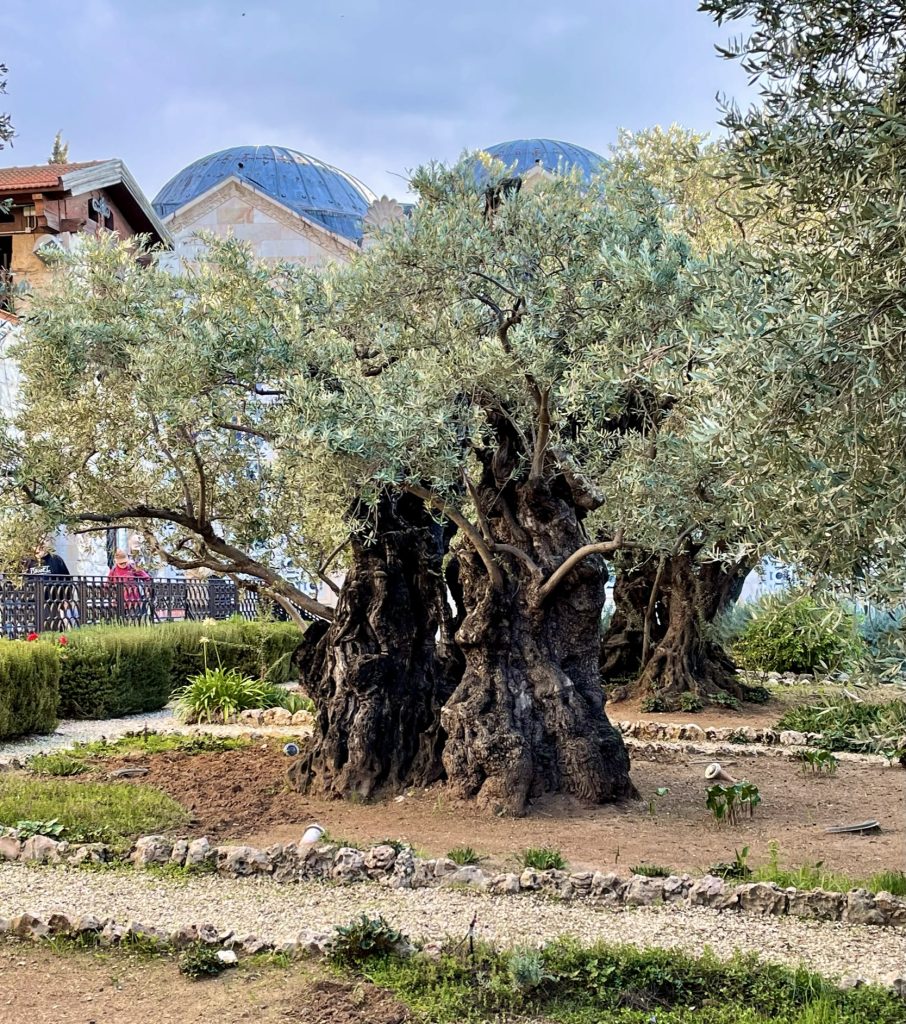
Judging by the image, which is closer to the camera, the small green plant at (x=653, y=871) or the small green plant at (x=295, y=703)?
the small green plant at (x=653, y=871)

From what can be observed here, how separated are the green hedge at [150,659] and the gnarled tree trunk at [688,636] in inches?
206

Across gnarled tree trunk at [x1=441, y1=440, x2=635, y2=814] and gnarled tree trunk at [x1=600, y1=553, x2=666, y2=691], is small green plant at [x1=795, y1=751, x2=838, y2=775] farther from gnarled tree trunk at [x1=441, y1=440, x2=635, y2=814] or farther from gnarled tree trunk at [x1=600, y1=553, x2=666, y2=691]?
gnarled tree trunk at [x1=600, y1=553, x2=666, y2=691]

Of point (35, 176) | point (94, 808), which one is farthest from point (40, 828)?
point (35, 176)

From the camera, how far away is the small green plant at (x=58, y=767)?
928 centimetres

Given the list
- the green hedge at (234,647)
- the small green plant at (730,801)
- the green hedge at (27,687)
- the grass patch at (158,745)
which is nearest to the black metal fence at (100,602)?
the green hedge at (234,647)

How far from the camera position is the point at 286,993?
171 inches

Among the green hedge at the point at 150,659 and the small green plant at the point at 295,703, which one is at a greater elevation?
the green hedge at the point at 150,659

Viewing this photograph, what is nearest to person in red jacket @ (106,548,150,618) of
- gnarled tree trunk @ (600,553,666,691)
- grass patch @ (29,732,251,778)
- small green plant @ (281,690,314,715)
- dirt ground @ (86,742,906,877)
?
small green plant @ (281,690,314,715)

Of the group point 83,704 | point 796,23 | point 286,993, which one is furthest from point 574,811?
point 83,704

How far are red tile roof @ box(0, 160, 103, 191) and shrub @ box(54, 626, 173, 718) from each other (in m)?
13.1

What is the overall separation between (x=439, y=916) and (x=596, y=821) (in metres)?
2.32

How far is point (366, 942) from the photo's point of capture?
15.1ft

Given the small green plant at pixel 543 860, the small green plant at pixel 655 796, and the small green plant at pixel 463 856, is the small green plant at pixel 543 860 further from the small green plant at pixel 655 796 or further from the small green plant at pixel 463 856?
the small green plant at pixel 655 796

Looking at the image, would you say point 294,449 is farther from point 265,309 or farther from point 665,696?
point 665,696
